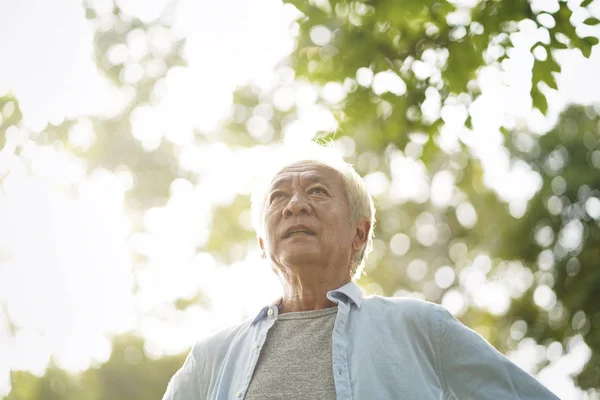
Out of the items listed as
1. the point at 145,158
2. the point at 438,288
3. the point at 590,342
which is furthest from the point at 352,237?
the point at 438,288

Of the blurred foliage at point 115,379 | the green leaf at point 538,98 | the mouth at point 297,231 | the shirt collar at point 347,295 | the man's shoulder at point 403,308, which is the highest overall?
the green leaf at point 538,98

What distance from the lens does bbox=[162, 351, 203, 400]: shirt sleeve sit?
2.68 metres

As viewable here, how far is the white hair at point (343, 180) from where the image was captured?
9.64ft

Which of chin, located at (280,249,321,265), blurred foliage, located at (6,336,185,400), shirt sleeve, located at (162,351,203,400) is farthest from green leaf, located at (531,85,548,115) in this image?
blurred foliage, located at (6,336,185,400)

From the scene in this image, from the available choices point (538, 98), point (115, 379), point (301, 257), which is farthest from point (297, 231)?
point (115, 379)

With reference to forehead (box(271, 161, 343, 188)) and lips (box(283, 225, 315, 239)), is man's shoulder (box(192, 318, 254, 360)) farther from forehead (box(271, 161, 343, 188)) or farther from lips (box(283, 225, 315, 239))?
forehead (box(271, 161, 343, 188))

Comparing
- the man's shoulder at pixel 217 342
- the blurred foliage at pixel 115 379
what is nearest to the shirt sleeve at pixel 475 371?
the man's shoulder at pixel 217 342

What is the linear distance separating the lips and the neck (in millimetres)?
132

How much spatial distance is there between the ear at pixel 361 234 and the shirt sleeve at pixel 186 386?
2.50 ft

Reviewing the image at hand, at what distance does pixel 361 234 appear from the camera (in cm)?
297

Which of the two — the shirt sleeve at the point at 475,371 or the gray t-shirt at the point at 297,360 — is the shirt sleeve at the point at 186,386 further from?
the shirt sleeve at the point at 475,371

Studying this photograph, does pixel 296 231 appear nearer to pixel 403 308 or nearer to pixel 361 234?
pixel 361 234

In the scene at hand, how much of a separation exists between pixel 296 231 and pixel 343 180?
12.7 inches

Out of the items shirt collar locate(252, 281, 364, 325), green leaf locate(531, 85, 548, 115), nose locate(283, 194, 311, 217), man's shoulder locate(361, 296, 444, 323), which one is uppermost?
green leaf locate(531, 85, 548, 115)
